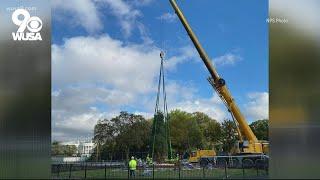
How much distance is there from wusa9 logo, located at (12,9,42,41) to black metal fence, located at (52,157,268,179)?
37.5 ft

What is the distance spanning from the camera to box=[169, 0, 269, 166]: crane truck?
37.5m

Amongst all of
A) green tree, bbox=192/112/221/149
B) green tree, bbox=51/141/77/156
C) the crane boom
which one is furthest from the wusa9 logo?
green tree, bbox=192/112/221/149

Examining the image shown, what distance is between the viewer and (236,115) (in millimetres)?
39531

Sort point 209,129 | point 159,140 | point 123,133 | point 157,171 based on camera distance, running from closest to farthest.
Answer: point 157,171
point 159,140
point 123,133
point 209,129

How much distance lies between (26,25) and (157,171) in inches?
798

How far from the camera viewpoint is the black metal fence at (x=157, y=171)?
29.9m

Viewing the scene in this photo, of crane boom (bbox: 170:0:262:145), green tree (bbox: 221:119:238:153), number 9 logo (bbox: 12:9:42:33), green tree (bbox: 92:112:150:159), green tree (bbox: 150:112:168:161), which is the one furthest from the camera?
green tree (bbox: 92:112:150:159)

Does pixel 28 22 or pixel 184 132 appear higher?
pixel 28 22

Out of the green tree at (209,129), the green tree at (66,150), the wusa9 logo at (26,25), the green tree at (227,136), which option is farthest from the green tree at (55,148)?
the green tree at (209,129)

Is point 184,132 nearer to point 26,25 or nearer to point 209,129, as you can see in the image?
point 209,129

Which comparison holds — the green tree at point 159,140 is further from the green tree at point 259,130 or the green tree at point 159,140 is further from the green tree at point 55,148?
the green tree at point 55,148

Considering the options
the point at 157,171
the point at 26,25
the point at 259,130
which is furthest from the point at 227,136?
the point at 26,25

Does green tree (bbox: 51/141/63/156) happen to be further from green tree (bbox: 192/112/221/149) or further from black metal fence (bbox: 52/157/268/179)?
green tree (bbox: 192/112/221/149)

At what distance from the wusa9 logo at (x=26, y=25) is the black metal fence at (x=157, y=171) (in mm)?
11423
